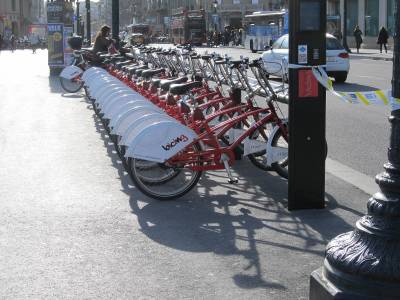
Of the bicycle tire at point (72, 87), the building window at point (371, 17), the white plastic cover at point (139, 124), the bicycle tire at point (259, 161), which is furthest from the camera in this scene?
the building window at point (371, 17)

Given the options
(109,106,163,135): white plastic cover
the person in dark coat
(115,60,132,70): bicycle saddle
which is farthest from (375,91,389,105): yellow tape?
the person in dark coat

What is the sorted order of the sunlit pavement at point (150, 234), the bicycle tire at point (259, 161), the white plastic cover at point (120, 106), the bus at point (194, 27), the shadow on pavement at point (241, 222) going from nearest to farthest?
the sunlit pavement at point (150, 234) < the shadow on pavement at point (241, 222) < the white plastic cover at point (120, 106) < the bicycle tire at point (259, 161) < the bus at point (194, 27)

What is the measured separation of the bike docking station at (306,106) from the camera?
6176mm

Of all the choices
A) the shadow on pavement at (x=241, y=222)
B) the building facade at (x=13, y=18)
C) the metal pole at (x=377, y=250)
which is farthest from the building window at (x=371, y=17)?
the building facade at (x=13, y=18)

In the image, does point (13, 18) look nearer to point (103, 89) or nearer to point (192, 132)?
point (103, 89)

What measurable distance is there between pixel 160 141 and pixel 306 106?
1387mm

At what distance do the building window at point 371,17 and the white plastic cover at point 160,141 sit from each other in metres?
44.6

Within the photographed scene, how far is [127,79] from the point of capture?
39.4 feet

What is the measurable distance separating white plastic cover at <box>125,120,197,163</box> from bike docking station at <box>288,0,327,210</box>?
1.03m

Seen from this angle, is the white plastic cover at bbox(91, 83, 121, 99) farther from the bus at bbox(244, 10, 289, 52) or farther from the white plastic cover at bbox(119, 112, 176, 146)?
the bus at bbox(244, 10, 289, 52)

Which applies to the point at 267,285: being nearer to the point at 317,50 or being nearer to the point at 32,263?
the point at 32,263

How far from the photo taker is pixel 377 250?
349 centimetres

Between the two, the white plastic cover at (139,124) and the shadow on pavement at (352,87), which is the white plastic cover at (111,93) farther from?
the shadow on pavement at (352,87)

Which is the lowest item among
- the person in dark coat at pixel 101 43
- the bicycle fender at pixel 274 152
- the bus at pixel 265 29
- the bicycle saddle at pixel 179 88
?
the bicycle fender at pixel 274 152
